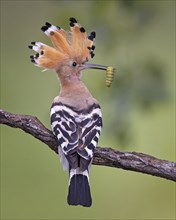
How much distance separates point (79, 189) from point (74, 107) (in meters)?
0.41

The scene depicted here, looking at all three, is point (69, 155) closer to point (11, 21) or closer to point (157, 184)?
point (157, 184)

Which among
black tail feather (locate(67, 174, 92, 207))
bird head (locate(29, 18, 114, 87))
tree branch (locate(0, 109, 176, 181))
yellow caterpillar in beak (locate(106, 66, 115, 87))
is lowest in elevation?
black tail feather (locate(67, 174, 92, 207))

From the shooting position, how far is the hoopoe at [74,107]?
146 inches

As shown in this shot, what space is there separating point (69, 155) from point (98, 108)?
35cm

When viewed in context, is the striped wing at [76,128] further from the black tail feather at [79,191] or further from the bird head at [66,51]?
the bird head at [66,51]

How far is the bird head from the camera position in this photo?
4.14 m

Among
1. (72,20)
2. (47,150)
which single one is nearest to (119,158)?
(72,20)

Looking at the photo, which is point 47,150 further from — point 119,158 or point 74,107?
point 119,158

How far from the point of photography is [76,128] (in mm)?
3814

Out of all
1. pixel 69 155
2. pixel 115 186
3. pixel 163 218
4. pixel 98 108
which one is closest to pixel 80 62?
pixel 98 108

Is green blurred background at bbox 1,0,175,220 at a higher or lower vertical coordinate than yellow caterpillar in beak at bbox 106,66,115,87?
higher

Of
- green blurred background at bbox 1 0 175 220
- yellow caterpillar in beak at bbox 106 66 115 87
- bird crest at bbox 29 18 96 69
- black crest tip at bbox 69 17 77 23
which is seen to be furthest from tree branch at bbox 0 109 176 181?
green blurred background at bbox 1 0 175 220

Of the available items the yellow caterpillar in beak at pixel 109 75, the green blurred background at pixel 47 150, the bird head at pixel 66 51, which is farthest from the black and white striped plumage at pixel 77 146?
the green blurred background at pixel 47 150

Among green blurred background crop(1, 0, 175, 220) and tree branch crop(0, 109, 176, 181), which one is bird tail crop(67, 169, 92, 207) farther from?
green blurred background crop(1, 0, 175, 220)
